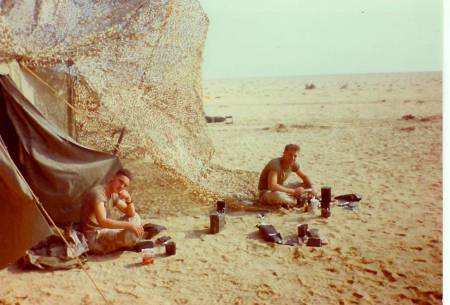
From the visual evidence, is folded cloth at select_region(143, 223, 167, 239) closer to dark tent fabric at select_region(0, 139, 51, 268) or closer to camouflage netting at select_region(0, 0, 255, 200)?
camouflage netting at select_region(0, 0, 255, 200)

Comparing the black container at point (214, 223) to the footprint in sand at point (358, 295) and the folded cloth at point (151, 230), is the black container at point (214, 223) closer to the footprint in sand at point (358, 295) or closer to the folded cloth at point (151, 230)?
the folded cloth at point (151, 230)

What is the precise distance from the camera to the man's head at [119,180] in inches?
217

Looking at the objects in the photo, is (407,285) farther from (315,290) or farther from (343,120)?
(343,120)

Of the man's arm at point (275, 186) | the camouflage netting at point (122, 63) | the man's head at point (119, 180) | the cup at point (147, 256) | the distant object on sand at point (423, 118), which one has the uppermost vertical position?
the camouflage netting at point (122, 63)

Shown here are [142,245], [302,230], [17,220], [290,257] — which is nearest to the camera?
[17,220]

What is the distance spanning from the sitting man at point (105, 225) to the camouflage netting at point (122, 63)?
1206 millimetres

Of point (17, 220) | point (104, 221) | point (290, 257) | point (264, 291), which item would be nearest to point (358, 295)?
point (264, 291)

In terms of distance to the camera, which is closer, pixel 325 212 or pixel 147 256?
pixel 147 256

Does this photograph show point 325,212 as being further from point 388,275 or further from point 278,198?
point 388,275

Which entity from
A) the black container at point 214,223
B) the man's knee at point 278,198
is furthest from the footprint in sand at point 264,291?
the man's knee at point 278,198

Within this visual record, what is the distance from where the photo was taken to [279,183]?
7508 mm

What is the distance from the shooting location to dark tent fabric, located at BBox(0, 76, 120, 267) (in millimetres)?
5492

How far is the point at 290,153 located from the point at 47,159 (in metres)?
3.73

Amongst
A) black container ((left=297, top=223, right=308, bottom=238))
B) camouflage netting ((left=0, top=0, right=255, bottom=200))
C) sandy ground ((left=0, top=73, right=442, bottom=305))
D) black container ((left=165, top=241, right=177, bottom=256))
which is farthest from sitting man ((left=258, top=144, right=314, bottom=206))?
black container ((left=165, top=241, right=177, bottom=256))
